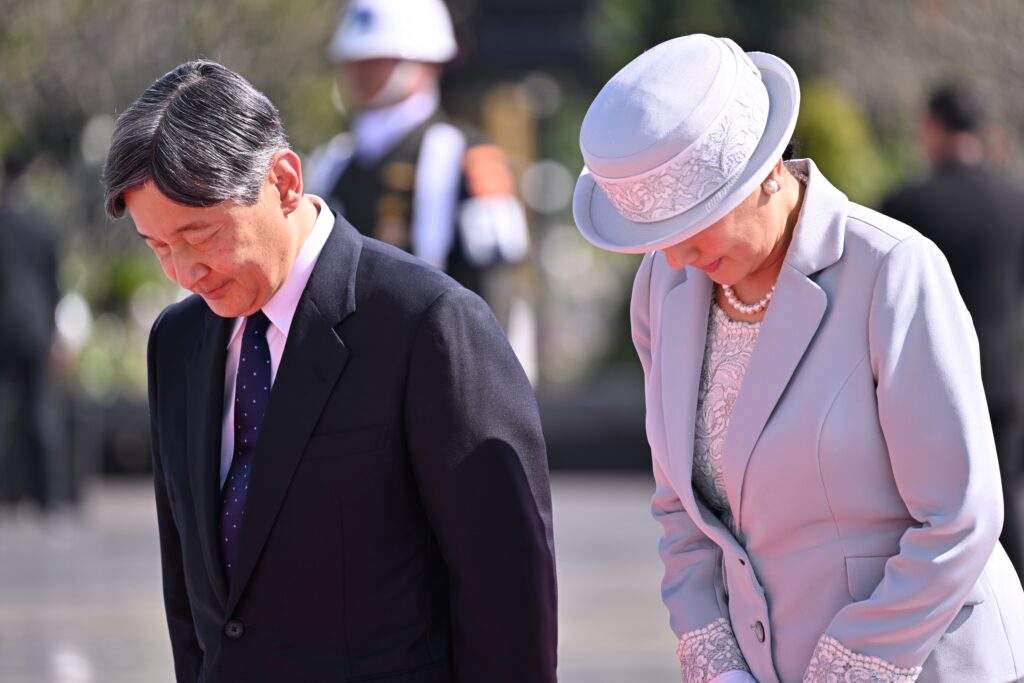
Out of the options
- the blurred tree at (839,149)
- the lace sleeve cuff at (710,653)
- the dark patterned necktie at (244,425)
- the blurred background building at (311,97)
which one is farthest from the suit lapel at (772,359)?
the blurred tree at (839,149)

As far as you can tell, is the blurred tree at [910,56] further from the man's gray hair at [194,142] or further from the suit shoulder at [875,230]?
the man's gray hair at [194,142]

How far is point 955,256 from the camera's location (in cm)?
696

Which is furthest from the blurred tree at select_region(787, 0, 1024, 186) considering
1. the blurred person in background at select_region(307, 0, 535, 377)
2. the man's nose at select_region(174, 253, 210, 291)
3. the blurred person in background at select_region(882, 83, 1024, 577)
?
the man's nose at select_region(174, 253, 210, 291)

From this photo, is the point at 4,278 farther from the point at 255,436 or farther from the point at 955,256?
the point at 255,436

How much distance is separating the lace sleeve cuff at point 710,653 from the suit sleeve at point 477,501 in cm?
22

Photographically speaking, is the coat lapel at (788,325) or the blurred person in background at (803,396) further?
the coat lapel at (788,325)

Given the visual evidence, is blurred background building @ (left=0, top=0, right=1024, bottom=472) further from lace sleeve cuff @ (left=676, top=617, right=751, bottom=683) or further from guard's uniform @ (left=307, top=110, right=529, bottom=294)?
lace sleeve cuff @ (left=676, top=617, right=751, bottom=683)

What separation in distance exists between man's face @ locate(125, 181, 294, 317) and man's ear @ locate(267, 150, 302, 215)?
0.01m

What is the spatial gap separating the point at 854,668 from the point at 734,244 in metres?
0.64

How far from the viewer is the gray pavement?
23.1 ft

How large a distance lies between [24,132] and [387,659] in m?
12.6

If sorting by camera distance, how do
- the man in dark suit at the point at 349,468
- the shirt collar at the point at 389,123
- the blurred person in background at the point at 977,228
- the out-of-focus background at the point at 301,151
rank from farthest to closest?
the out-of-focus background at the point at 301,151
the blurred person in background at the point at 977,228
the shirt collar at the point at 389,123
the man in dark suit at the point at 349,468

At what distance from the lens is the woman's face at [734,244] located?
2725mm

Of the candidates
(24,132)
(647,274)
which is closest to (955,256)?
(647,274)
